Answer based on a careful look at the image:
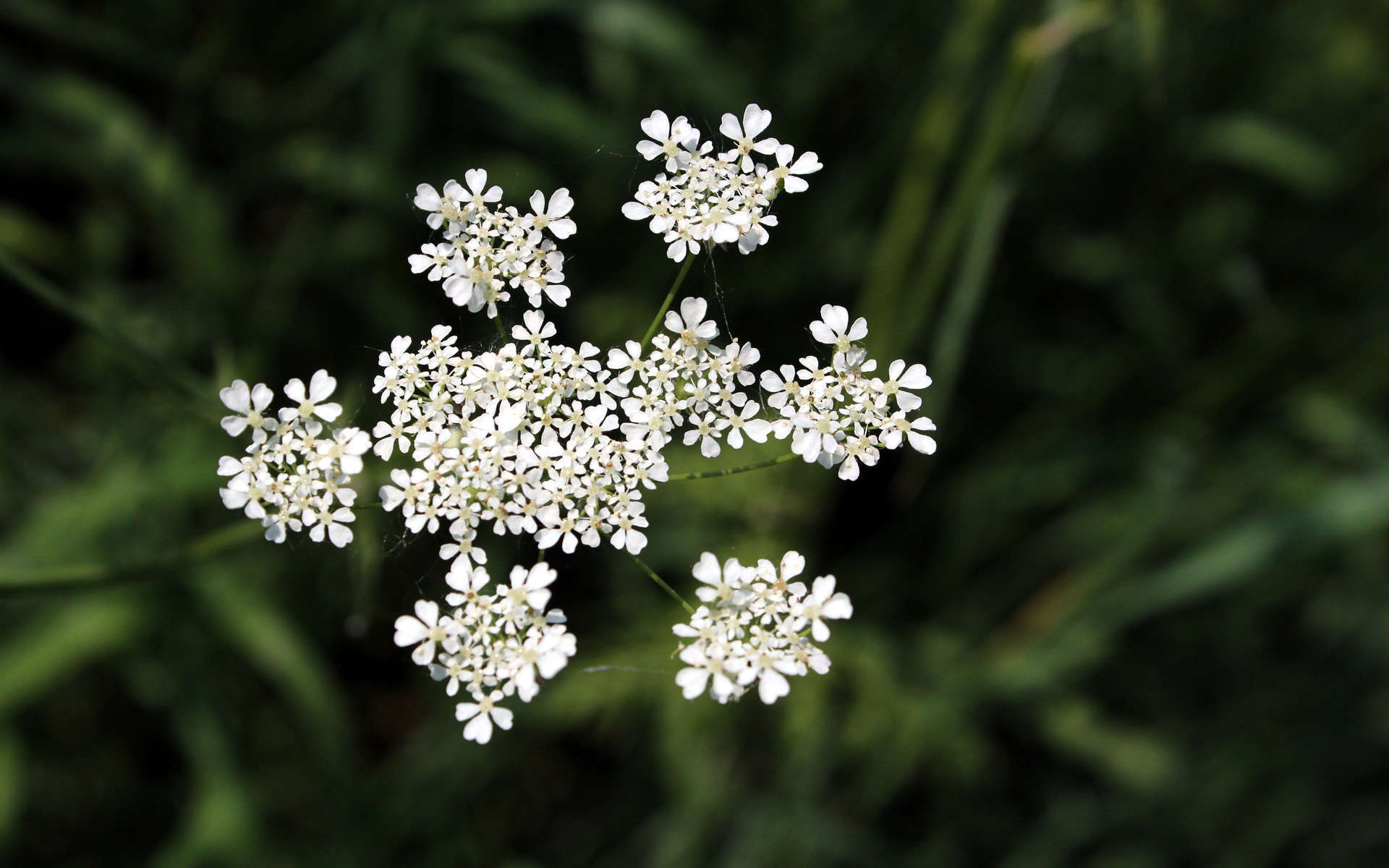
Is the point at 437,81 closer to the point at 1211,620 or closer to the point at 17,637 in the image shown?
the point at 17,637

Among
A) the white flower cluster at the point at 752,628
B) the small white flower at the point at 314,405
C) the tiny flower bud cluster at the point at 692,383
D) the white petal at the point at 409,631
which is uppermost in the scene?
→ the tiny flower bud cluster at the point at 692,383

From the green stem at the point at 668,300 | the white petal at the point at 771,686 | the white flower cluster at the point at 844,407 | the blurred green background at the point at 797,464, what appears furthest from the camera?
the blurred green background at the point at 797,464

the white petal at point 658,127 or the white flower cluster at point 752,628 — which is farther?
the white petal at point 658,127

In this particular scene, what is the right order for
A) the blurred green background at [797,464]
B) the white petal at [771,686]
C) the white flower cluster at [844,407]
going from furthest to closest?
the blurred green background at [797,464] → the white flower cluster at [844,407] → the white petal at [771,686]

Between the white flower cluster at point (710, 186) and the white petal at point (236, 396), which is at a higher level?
the white flower cluster at point (710, 186)

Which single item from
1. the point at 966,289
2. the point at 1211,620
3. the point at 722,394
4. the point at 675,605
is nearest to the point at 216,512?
the point at 675,605

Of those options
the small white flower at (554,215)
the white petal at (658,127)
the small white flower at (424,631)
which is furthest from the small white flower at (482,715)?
the white petal at (658,127)

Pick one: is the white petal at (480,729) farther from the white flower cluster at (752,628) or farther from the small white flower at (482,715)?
A: the white flower cluster at (752,628)
